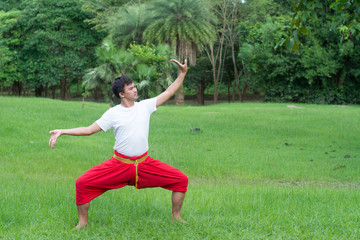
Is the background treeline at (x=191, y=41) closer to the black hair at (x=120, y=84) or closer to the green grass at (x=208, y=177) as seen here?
the green grass at (x=208, y=177)

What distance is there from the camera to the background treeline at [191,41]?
33062 mm

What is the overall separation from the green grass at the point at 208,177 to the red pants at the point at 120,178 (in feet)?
1.64

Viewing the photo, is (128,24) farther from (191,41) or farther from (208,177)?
(208,177)

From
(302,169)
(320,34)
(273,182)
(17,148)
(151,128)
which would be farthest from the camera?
(320,34)

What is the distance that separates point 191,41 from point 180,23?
2.10 meters

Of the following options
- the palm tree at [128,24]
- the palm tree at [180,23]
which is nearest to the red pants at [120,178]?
the palm tree at [180,23]

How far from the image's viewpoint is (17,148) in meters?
11.7

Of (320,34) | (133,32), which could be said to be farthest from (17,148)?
(320,34)

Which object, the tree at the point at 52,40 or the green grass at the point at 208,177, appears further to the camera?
the tree at the point at 52,40

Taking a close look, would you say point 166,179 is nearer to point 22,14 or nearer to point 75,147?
point 75,147

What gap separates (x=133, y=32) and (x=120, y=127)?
32.3 meters

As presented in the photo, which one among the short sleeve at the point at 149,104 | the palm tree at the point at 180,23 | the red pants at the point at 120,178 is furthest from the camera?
the palm tree at the point at 180,23

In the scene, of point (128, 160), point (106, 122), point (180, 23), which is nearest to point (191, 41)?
point (180, 23)

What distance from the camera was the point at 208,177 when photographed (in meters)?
9.80
